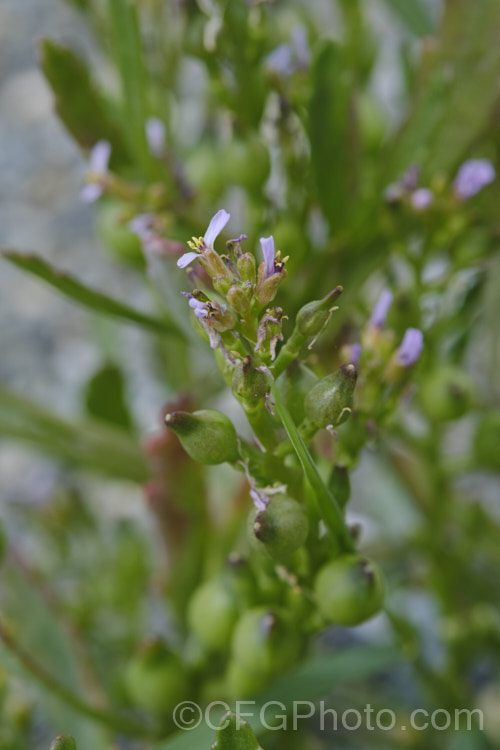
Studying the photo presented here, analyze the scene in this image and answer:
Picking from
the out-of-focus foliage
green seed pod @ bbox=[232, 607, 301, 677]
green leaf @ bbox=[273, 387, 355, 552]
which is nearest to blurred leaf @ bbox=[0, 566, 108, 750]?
the out-of-focus foliage

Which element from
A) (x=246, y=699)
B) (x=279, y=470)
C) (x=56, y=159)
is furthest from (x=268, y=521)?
(x=56, y=159)

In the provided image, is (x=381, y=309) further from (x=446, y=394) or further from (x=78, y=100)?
(x=78, y=100)

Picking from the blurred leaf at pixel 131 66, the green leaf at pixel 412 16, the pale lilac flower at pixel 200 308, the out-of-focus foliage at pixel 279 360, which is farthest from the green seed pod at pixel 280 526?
the green leaf at pixel 412 16

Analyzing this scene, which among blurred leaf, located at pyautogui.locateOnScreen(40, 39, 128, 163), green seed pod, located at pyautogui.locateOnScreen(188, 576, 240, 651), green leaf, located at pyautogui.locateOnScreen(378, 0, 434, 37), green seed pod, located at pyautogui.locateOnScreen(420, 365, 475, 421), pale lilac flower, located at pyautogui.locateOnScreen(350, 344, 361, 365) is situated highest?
green leaf, located at pyautogui.locateOnScreen(378, 0, 434, 37)

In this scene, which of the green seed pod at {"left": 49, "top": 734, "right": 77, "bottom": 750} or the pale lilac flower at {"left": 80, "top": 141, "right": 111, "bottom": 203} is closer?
the green seed pod at {"left": 49, "top": 734, "right": 77, "bottom": 750}

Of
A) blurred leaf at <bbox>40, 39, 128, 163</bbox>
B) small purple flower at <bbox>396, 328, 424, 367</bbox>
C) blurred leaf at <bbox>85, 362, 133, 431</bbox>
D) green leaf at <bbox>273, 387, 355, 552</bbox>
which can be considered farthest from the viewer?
blurred leaf at <bbox>85, 362, 133, 431</bbox>

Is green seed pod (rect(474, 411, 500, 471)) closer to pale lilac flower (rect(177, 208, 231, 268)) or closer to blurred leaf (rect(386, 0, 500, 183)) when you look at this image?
blurred leaf (rect(386, 0, 500, 183))

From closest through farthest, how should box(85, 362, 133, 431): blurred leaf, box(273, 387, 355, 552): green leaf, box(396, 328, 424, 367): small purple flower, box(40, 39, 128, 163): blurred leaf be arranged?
box(273, 387, 355, 552): green leaf < box(396, 328, 424, 367): small purple flower < box(40, 39, 128, 163): blurred leaf < box(85, 362, 133, 431): blurred leaf

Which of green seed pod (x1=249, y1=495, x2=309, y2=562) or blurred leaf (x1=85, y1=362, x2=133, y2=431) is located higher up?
blurred leaf (x1=85, y1=362, x2=133, y2=431)
